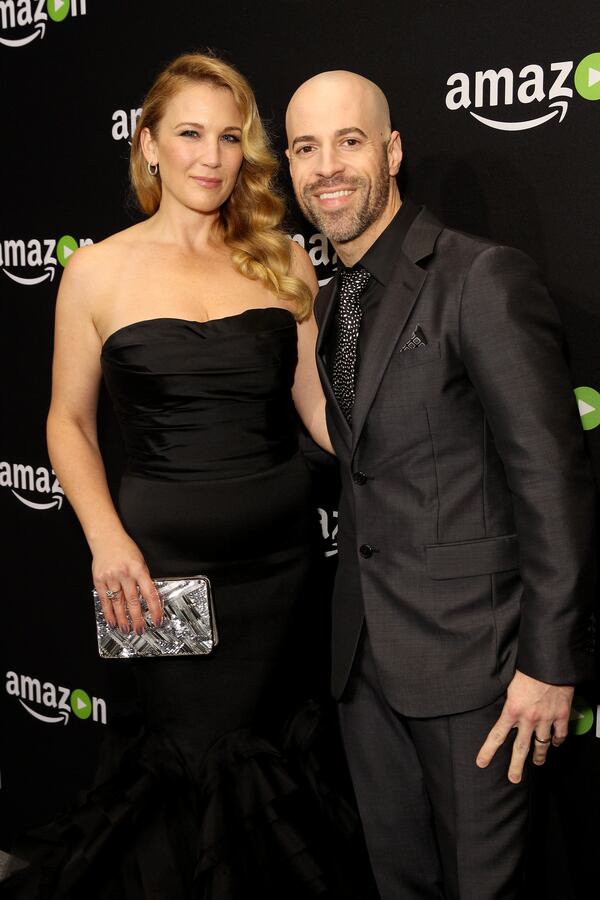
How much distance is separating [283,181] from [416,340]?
1.12 meters

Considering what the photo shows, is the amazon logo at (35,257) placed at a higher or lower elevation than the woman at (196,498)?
higher

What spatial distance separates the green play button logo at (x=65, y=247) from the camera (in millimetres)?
3255

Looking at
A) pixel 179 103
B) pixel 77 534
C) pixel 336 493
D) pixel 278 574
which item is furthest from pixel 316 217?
pixel 77 534

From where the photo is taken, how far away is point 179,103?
2350 mm

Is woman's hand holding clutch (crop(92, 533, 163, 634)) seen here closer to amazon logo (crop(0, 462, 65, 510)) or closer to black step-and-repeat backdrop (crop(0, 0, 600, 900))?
black step-and-repeat backdrop (crop(0, 0, 600, 900))

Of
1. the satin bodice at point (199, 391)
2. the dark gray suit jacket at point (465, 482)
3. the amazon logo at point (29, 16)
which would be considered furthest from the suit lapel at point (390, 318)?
the amazon logo at point (29, 16)

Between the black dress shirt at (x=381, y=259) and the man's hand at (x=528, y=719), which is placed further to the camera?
the black dress shirt at (x=381, y=259)

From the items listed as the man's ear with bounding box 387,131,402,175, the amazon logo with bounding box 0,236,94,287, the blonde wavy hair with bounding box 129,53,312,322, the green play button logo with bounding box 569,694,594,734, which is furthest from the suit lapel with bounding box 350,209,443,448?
the amazon logo with bounding box 0,236,94,287

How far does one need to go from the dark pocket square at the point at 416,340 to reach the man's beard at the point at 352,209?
29 centimetres

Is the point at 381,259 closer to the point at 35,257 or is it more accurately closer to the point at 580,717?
the point at 580,717

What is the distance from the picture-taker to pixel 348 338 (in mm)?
2127

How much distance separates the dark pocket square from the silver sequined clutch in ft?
2.45

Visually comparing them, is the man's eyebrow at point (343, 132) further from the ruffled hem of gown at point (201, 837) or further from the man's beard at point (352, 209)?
the ruffled hem of gown at point (201, 837)

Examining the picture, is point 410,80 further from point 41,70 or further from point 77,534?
point 77,534
